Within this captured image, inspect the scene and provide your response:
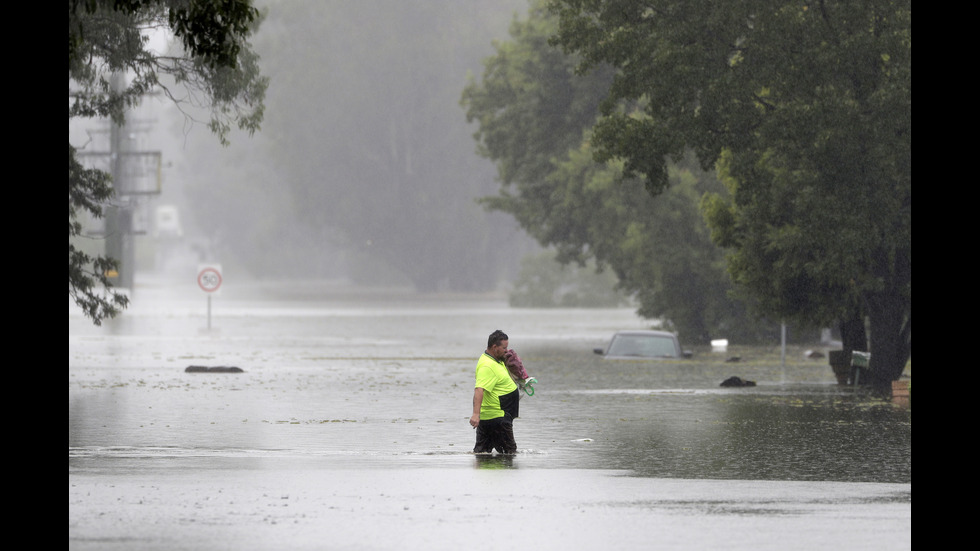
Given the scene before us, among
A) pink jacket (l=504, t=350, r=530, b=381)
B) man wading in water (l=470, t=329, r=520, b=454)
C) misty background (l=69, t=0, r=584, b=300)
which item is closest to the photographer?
man wading in water (l=470, t=329, r=520, b=454)

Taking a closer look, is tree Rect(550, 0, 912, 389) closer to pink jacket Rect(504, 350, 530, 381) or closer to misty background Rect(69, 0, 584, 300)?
pink jacket Rect(504, 350, 530, 381)

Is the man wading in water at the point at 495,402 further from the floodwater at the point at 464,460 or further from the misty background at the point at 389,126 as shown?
the misty background at the point at 389,126

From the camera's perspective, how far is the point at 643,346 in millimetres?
38438

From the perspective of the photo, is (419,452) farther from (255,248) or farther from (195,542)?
(255,248)

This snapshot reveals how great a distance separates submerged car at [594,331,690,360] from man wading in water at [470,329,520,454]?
21.1 meters

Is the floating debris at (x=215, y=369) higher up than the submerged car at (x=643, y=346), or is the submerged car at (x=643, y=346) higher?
the submerged car at (x=643, y=346)

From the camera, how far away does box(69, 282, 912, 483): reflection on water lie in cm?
1678

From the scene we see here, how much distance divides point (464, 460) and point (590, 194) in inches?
1253

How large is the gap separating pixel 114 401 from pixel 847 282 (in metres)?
12.1

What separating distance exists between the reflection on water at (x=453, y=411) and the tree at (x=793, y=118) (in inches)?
93.3

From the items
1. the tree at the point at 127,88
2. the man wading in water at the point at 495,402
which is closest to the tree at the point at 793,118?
the tree at the point at 127,88

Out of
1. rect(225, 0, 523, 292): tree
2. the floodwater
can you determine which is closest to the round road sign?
the floodwater

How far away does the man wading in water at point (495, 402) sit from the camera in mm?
16609
